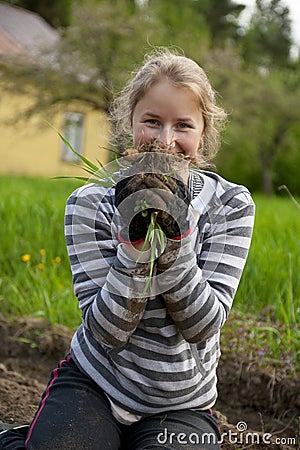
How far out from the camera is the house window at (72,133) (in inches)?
589

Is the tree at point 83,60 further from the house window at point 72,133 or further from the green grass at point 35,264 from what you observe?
the green grass at point 35,264

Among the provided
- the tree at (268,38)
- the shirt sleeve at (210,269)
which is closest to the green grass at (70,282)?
the shirt sleeve at (210,269)

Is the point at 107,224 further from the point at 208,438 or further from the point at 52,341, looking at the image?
the point at 52,341

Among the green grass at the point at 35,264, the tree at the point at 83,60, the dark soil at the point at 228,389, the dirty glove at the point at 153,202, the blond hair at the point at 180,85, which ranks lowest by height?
the dark soil at the point at 228,389

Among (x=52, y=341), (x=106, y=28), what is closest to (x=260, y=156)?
(x=106, y=28)

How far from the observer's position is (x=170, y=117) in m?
1.81

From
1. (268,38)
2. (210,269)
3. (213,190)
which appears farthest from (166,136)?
(268,38)

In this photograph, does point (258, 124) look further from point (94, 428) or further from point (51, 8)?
point (94, 428)

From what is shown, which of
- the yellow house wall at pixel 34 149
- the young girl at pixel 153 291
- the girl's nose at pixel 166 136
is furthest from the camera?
the yellow house wall at pixel 34 149

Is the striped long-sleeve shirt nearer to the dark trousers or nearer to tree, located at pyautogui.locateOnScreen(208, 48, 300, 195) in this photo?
the dark trousers

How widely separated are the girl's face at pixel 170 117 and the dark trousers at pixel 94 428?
70cm

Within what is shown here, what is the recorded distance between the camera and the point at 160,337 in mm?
1771

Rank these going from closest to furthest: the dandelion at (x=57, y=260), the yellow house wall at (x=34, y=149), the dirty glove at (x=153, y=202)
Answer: the dirty glove at (x=153, y=202) → the dandelion at (x=57, y=260) → the yellow house wall at (x=34, y=149)

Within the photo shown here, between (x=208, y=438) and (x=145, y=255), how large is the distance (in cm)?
54
